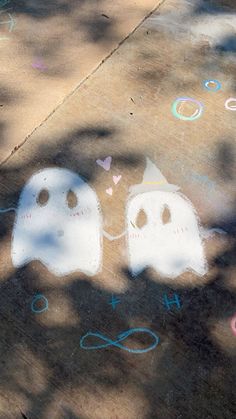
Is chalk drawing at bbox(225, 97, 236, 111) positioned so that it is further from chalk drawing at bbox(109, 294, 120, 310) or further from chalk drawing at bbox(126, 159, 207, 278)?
chalk drawing at bbox(109, 294, 120, 310)

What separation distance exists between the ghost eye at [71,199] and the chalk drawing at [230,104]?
124 centimetres

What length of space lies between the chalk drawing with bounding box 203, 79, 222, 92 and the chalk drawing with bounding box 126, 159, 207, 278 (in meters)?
0.84

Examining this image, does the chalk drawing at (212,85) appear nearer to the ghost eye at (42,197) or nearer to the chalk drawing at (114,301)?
the ghost eye at (42,197)

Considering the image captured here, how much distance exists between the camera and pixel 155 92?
153 inches

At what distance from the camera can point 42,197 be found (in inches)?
133

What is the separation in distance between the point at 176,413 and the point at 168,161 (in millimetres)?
1544

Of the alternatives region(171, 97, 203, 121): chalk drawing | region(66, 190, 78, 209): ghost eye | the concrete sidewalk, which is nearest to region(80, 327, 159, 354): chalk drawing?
the concrete sidewalk

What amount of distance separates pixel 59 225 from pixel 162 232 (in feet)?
1.98

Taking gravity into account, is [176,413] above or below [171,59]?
below

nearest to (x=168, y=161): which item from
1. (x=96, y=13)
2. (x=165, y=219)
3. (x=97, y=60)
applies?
(x=165, y=219)

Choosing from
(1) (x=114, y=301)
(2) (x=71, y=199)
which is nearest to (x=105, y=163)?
(2) (x=71, y=199)

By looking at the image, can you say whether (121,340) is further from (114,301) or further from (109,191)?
(109,191)

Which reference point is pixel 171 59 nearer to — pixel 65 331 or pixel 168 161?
pixel 168 161

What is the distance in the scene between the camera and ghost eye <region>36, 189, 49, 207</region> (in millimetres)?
3355
